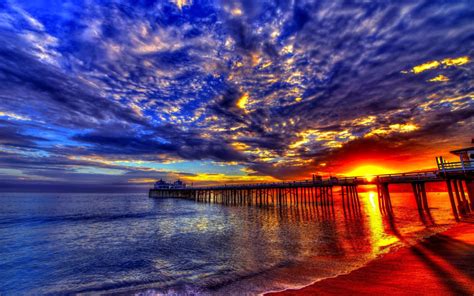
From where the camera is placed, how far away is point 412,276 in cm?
797

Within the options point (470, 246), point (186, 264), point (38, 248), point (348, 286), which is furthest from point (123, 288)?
point (470, 246)

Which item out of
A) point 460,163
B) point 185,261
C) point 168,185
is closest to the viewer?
point 185,261

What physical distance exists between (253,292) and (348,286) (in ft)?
11.0

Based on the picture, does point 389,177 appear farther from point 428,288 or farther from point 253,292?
point 253,292

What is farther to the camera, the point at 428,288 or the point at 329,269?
the point at 329,269

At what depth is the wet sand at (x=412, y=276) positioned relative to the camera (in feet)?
22.6

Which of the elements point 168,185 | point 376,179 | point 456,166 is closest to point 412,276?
point 456,166

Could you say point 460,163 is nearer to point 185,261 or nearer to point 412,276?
point 412,276

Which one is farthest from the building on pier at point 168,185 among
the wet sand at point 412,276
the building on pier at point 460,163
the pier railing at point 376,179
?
the wet sand at point 412,276

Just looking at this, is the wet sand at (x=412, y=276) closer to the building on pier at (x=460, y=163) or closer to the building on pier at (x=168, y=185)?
the building on pier at (x=460, y=163)

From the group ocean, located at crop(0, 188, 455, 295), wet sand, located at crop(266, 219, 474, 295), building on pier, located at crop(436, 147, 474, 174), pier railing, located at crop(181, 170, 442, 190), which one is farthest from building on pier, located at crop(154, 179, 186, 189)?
wet sand, located at crop(266, 219, 474, 295)

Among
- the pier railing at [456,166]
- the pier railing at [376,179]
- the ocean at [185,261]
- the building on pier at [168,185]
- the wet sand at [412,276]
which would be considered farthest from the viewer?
the building on pier at [168,185]

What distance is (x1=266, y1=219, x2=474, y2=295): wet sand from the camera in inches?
271

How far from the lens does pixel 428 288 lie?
6824mm
